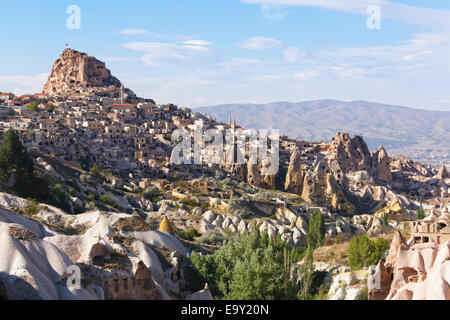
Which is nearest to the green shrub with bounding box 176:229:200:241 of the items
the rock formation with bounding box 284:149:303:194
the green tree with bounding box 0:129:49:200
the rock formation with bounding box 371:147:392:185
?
the green tree with bounding box 0:129:49:200

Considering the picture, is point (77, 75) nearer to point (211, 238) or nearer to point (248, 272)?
point (211, 238)

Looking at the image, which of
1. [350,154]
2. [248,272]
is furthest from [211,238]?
[350,154]

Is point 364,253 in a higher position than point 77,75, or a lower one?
lower

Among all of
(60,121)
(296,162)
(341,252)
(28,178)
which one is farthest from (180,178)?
(341,252)

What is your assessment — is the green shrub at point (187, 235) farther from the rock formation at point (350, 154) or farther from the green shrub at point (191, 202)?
the rock formation at point (350, 154)

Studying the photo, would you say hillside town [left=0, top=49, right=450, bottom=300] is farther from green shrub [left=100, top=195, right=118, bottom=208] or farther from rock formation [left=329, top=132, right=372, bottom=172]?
rock formation [left=329, top=132, right=372, bottom=172]

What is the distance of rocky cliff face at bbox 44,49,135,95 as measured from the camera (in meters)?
161

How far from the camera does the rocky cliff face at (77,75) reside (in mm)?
160750

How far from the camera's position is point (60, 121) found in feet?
338

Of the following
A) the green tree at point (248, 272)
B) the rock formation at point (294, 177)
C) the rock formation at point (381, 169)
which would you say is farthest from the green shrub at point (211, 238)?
the rock formation at point (381, 169)

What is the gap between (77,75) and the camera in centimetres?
16350
